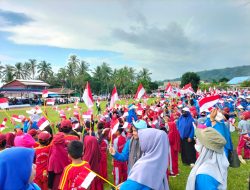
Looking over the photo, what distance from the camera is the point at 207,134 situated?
286 cm

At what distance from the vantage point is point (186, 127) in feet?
29.8

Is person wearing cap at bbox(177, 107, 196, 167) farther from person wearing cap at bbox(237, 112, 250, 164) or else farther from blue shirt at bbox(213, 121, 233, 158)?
blue shirt at bbox(213, 121, 233, 158)

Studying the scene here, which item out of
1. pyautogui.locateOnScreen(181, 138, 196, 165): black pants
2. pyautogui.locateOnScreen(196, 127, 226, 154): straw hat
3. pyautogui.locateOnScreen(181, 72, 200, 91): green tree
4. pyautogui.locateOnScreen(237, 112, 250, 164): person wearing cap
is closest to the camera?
pyautogui.locateOnScreen(196, 127, 226, 154): straw hat

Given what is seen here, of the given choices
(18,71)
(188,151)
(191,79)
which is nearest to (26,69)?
(18,71)

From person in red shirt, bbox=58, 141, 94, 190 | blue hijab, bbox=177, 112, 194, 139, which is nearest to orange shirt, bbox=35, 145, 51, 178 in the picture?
person in red shirt, bbox=58, 141, 94, 190

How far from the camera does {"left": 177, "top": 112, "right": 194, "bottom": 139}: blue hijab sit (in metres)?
9.03

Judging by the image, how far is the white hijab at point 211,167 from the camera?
269cm

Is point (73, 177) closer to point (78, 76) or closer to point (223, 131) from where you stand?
point (223, 131)

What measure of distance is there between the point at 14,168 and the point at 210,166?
5.95 ft

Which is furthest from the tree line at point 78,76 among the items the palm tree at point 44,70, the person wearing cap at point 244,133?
the person wearing cap at point 244,133

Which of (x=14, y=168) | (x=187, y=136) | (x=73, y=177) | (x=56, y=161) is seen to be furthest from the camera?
(x=187, y=136)

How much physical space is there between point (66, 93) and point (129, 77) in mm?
28404

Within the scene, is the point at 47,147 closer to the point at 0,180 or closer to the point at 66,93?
the point at 0,180

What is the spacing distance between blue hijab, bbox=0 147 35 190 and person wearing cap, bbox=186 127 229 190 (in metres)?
1.56
